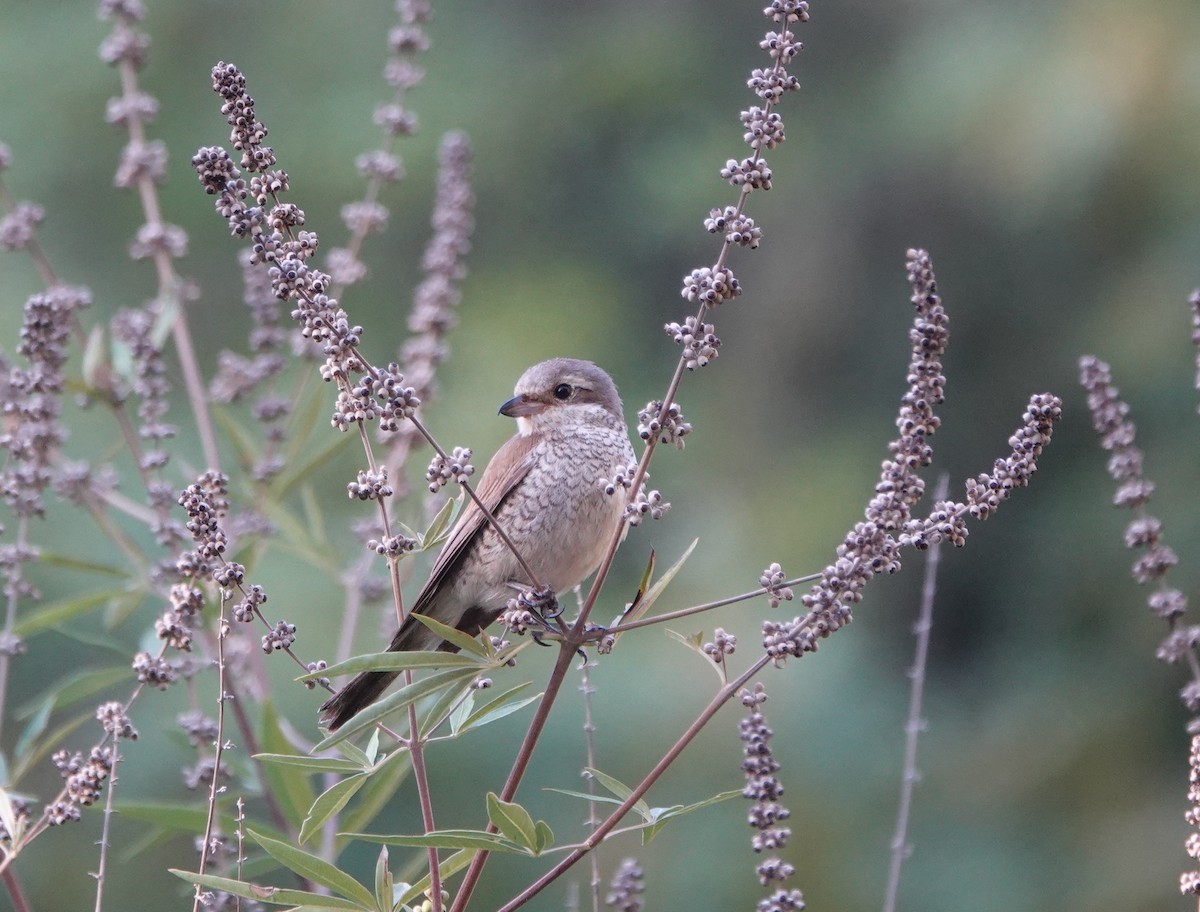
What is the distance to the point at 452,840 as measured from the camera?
5.95 ft

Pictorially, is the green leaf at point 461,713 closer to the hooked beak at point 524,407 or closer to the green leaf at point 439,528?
the green leaf at point 439,528

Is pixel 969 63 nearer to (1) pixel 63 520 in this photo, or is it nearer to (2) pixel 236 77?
(1) pixel 63 520

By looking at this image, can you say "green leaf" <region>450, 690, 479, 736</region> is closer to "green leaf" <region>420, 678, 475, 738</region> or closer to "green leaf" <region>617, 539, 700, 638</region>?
"green leaf" <region>420, 678, 475, 738</region>

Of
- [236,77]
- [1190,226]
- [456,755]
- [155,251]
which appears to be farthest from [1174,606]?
[1190,226]

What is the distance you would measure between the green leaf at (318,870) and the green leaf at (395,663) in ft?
A: 0.78

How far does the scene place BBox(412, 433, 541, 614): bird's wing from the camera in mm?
3031

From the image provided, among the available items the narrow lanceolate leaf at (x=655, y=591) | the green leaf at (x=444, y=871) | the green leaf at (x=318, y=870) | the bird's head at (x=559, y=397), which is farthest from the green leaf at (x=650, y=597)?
the bird's head at (x=559, y=397)

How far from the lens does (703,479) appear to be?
827 cm

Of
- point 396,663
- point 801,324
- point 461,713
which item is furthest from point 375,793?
point 801,324

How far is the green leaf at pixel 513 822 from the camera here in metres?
1.87

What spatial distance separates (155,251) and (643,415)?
1850 millimetres

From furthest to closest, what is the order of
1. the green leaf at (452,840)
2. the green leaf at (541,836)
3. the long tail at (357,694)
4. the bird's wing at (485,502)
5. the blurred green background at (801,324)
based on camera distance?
the blurred green background at (801,324) < the bird's wing at (485,502) < the long tail at (357,694) < the green leaf at (541,836) < the green leaf at (452,840)

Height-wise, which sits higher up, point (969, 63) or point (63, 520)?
point (969, 63)

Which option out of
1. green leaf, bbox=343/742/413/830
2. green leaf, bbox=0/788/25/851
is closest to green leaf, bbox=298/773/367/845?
green leaf, bbox=0/788/25/851
